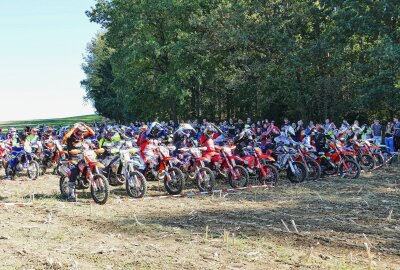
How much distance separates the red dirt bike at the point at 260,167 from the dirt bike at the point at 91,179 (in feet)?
14.9

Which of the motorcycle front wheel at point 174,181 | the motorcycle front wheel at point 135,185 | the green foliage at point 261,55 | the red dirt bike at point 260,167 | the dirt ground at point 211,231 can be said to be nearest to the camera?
the dirt ground at point 211,231

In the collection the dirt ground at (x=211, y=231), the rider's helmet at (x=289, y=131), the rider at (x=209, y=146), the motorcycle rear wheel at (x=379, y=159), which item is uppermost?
the rider's helmet at (x=289, y=131)

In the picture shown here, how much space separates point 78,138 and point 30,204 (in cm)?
197

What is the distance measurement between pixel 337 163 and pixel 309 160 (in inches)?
43.8

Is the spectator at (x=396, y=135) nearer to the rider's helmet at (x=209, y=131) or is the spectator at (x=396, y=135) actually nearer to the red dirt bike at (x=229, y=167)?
the red dirt bike at (x=229, y=167)

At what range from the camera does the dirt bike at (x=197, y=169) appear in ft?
41.7

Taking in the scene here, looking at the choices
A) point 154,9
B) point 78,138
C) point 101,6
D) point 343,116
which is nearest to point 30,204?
point 78,138

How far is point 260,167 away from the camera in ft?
45.2

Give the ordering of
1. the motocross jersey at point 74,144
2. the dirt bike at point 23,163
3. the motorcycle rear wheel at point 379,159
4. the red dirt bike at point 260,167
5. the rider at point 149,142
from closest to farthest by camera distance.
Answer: the motocross jersey at point 74,144
the rider at point 149,142
the red dirt bike at point 260,167
the dirt bike at point 23,163
the motorcycle rear wheel at point 379,159

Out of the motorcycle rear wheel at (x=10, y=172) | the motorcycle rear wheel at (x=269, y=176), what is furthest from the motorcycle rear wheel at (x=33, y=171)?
the motorcycle rear wheel at (x=269, y=176)

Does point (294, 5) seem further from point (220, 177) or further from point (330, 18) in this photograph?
point (220, 177)

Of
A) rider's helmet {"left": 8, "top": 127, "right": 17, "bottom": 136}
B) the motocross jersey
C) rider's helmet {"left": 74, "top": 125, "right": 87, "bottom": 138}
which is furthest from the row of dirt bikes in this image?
rider's helmet {"left": 8, "top": 127, "right": 17, "bottom": 136}

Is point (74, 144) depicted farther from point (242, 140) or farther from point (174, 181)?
point (242, 140)

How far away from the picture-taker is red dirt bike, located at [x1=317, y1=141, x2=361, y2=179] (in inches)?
598
